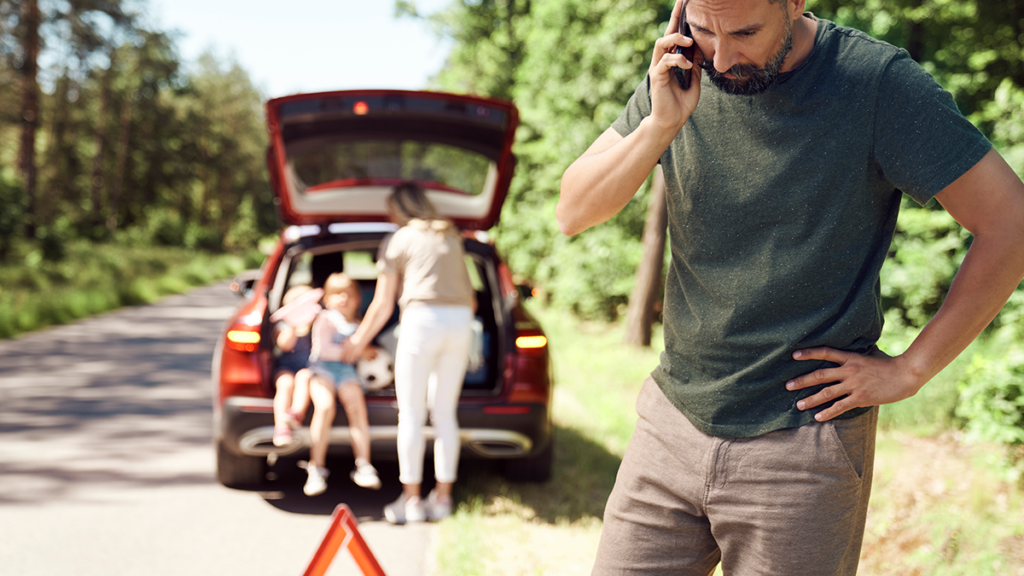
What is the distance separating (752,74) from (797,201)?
0.25 meters

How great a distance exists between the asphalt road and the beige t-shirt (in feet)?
4.41

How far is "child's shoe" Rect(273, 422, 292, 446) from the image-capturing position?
427cm

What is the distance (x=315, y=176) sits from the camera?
17.2 feet

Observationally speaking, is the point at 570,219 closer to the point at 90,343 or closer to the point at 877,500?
the point at 877,500

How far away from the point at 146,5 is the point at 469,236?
35709 millimetres

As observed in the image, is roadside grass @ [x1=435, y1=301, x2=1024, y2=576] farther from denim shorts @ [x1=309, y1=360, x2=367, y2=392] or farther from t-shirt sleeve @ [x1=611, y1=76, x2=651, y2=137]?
t-shirt sleeve @ [x1=611, y1=76, x2=651, y2=137]

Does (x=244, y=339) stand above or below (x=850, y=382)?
below

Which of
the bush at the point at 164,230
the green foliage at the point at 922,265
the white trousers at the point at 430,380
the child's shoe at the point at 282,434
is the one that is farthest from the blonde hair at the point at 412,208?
the bush at the point at 164,230

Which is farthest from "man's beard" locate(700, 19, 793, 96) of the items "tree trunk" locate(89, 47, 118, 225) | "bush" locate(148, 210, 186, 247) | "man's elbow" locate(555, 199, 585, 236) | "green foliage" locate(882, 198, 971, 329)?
"bush" locate(148, 210, 186, 247)

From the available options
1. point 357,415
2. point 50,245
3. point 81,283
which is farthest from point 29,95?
point 357,415

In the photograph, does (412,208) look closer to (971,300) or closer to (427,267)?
(427,267)

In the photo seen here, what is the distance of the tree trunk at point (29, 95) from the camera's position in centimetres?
1919

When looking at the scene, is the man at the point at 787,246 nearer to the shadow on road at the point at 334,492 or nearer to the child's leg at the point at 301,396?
the child's leg at the point at 301,396

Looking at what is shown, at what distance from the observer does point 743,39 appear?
1386 mm
